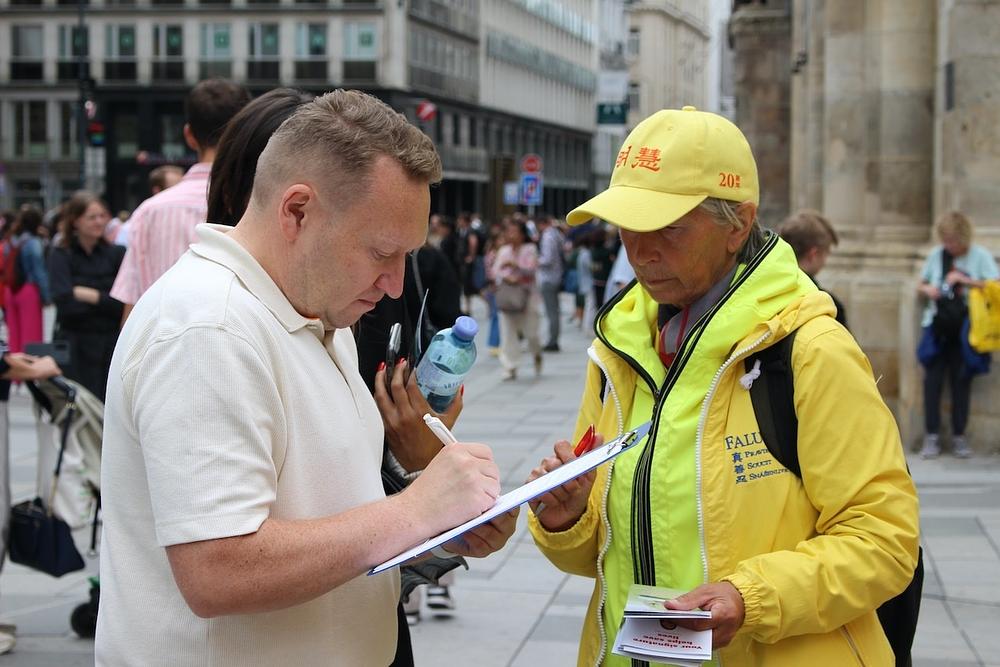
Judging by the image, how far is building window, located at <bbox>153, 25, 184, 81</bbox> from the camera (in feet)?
203

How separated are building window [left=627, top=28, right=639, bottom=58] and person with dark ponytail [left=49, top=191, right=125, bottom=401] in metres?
103

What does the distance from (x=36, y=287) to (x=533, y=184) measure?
21287 millimetres

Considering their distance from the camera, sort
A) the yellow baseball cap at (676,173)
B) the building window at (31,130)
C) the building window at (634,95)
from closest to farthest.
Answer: the yellow baseball cap at (676,173), the building window at (31,130), the building window at (634,95)

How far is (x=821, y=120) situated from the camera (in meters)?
14.9

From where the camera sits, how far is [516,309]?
16641 millimetres

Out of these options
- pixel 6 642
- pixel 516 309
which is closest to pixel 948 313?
pixel 6 642

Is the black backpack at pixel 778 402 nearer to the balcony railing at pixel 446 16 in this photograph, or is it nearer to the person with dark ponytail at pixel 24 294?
the person with dark ponytail at pixel 24 294

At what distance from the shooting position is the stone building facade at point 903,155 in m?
9.85

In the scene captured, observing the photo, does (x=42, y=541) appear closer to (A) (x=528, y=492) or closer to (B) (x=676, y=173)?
(B) (x=676, y=173)

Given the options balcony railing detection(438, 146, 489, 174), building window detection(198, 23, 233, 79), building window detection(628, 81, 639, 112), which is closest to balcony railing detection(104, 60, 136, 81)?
building window detection(198, 23, 233, 79)

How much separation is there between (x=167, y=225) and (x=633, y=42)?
10881 centimetres

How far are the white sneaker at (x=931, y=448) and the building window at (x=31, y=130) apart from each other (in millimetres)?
57256

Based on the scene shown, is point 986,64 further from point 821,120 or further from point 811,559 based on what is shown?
point 811,559

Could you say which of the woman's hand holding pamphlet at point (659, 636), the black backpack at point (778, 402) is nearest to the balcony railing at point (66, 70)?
the black backpack at point (778, 402)
